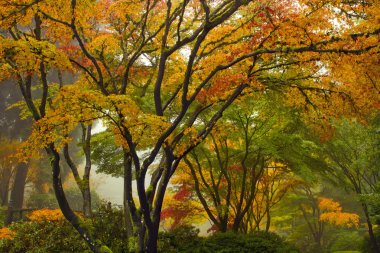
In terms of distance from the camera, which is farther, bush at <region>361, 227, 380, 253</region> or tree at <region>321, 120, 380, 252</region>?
bush at <region>361, 227, 380, 253</region>

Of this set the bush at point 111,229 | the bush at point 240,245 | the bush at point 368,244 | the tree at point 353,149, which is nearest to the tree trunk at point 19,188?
the bush at point 111,229

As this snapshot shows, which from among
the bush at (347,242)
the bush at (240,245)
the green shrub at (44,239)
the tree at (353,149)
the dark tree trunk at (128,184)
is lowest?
the bush at (347,242)

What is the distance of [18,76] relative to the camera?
7824 millimetres

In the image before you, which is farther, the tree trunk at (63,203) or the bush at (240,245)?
the bush at (240,245)

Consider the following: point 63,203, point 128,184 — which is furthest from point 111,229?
point 128,184

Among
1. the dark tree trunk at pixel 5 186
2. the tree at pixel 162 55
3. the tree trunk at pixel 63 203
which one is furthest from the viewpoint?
the dark tree trunk at pixel 5 186

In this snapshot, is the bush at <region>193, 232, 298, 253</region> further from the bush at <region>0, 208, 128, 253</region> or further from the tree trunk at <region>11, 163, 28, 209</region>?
the tree trunk at <region>11, 163, 28, 209</region>

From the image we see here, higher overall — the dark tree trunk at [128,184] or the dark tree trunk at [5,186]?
the dark tree trunk at [5,186]

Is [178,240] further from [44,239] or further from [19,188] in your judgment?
[19,188]

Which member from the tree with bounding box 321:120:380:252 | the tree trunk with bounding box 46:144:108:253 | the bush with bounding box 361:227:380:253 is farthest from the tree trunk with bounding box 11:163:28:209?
the bush with bounding box 361:227:380:253

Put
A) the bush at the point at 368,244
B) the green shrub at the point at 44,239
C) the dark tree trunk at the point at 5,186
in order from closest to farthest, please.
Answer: the green shrub at the point at 44,239 → the bush at the point at 368,244 → the dark tree trunk at the point at 5,186

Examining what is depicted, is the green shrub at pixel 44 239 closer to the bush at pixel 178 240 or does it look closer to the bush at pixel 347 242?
the bush at pixel 178 240

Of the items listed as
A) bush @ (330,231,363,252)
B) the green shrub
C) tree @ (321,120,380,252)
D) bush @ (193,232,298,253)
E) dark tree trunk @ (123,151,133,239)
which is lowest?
bush @ (330,231,363,252)

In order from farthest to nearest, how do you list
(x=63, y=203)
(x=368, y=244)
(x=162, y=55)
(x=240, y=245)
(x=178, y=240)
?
(x=368, y=244) → (x=178, y=240) → (x=240, y=245) → (x=63, y=203) → (x=162, y=55)
